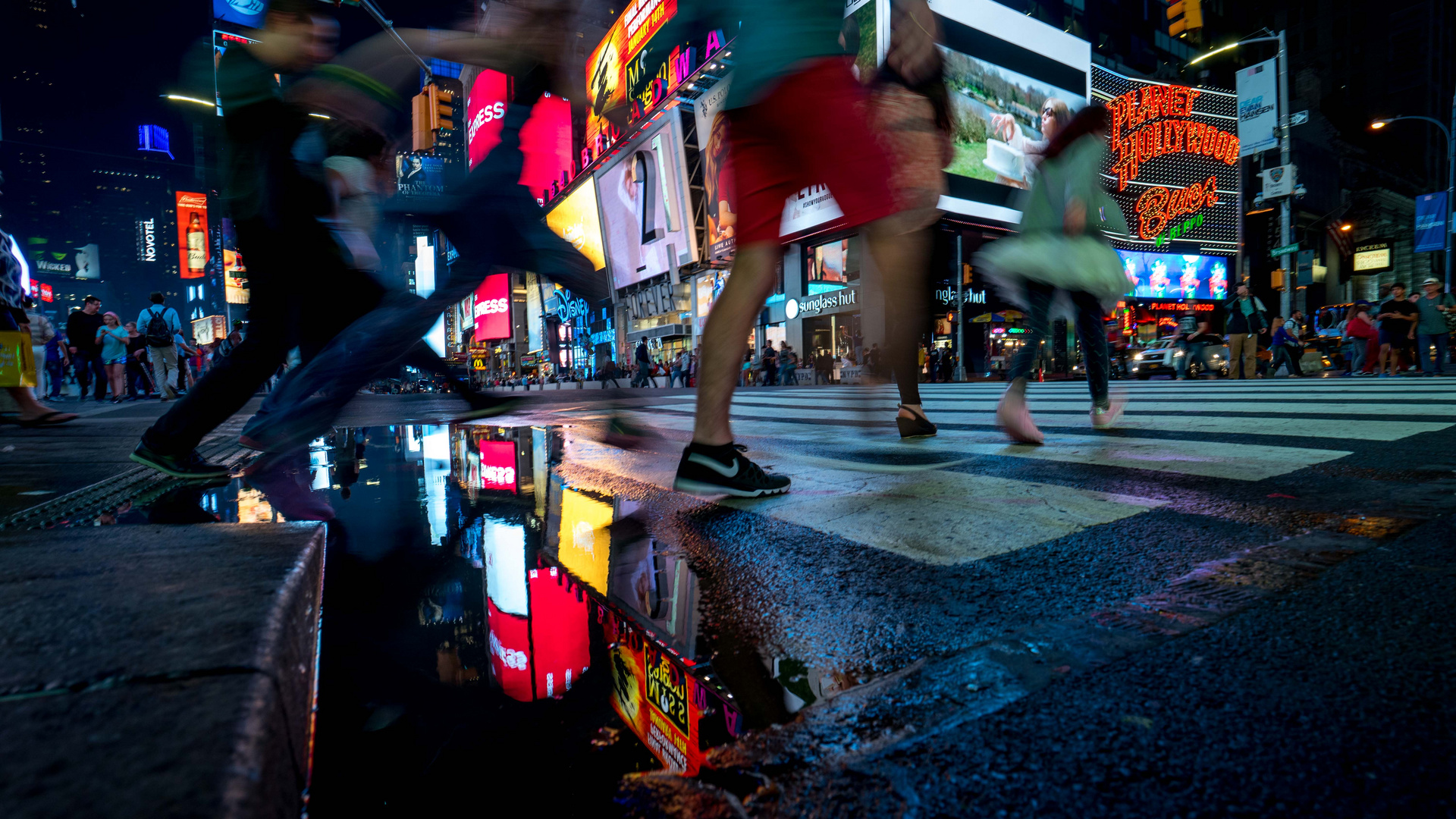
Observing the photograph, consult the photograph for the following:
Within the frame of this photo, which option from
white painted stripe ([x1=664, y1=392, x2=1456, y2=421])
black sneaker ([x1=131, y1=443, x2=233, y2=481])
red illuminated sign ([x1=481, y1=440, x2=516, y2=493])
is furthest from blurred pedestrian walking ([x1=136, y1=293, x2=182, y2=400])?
white painted stripe ([x1=664, y1=392, x2=1456, y2=421])

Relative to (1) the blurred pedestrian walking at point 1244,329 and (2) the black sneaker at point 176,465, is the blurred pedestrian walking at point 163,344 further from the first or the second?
(1) the blurred pedestrian walking at point 1244,329

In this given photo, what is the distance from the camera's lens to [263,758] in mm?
477

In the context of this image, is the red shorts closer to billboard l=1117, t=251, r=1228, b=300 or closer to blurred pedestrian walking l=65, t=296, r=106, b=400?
blurred pedestrian walking l=65, t=296, r=106, b=400

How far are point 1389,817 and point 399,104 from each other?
362cm

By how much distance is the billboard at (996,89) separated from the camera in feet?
84.1

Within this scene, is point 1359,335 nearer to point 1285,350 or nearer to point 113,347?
point 1285,350

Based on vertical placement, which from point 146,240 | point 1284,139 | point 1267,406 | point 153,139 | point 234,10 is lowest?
point 1267,406

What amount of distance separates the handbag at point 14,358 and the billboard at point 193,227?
248 feet

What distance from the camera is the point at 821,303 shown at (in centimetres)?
2669

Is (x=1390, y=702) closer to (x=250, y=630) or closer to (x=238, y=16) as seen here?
(x=250, y=630)

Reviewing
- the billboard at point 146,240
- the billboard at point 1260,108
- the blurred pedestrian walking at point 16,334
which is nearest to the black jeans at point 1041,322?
the blurred pedestrian walking at point 16,334

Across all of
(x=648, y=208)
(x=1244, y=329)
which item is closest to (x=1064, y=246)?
(x=1244, y=329)

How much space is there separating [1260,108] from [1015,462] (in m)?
20.9

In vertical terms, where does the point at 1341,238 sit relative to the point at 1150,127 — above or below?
below
